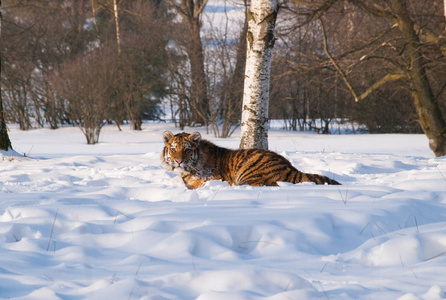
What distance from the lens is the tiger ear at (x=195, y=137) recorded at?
593 centimetres

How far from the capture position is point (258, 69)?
776 cm

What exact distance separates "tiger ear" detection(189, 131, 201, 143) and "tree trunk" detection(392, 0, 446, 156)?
7.18 m

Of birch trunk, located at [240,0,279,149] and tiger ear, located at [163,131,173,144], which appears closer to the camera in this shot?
tiger ear, located at [163,131,173,144]

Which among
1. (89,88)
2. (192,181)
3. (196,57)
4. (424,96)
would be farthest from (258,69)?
(196,57)

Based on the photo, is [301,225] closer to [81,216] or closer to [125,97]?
[81,216]

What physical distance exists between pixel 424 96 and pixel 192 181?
8.18 meters

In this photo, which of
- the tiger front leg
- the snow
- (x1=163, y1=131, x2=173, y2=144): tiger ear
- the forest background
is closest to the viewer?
the snow

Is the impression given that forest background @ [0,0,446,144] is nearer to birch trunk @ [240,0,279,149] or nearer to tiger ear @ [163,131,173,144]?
birch trunk @ [240,0,279,149]

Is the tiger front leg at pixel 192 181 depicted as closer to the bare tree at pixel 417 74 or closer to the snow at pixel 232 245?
the snow at pixel 232 245

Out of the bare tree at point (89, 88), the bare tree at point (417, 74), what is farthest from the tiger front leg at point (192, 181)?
the bare tree at point (89, 88)

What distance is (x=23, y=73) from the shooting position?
2497 centimetres

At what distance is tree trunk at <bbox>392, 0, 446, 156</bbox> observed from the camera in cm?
1066

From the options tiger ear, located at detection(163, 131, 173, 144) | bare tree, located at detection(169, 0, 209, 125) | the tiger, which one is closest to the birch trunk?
the tiger

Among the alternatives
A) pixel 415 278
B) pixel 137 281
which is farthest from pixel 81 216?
pixel 415 278
